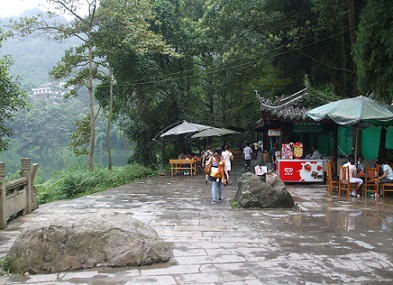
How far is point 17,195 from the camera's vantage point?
8383 mm

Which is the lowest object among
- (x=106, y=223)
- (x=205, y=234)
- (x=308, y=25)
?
(x=205, y=234)

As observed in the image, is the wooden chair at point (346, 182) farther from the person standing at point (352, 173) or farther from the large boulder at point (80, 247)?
the large boulder at point (80, 247)

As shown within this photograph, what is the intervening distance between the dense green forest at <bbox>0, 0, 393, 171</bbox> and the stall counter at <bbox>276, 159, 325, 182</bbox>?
381 cm

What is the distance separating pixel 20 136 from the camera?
181ft

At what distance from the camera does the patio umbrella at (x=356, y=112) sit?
400 inches

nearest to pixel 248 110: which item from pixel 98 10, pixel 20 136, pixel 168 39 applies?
pixel 168 39

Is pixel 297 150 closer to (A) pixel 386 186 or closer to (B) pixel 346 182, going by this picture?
(B) pixel 346 182

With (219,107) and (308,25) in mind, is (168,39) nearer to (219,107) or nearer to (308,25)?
(308,25)

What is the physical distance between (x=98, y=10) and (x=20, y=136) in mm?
42946

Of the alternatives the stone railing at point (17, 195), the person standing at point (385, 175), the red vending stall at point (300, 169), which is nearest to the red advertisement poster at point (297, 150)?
the red vending stall at point (300, 169)

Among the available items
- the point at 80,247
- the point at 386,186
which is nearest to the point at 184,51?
the point at 386,186

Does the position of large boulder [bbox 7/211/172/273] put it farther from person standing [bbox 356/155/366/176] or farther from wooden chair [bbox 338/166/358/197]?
person standing [bbox 356/155/366/176]

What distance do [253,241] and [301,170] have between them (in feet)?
26.1

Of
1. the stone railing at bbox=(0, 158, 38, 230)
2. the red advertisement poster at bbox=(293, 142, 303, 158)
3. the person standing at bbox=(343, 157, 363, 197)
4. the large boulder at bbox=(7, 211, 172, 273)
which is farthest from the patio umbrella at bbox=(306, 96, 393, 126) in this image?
the stone railing at bbox=(0, 158, 38, 230)
